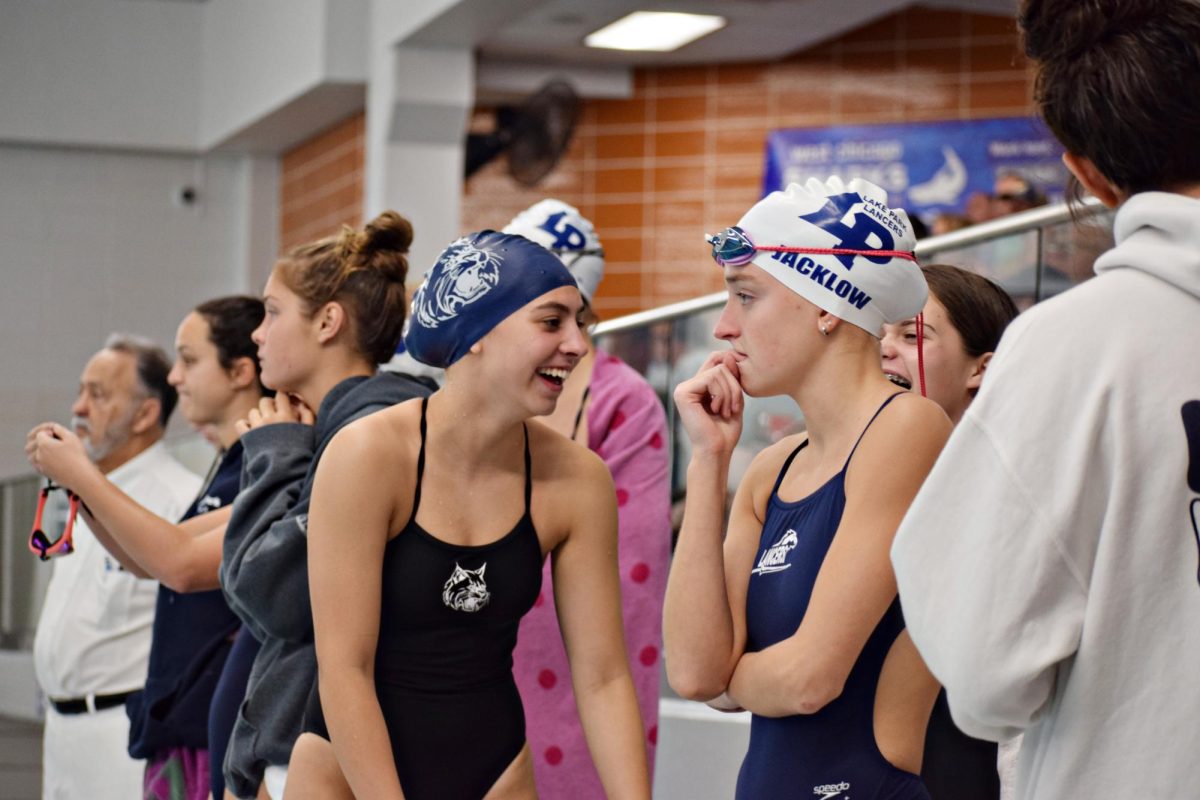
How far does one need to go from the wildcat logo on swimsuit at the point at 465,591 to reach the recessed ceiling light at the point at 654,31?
7.31m

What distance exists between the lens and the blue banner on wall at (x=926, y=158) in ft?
32.2

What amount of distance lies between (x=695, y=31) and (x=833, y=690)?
27.2 feet

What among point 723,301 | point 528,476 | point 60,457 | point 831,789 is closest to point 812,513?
point 831,789

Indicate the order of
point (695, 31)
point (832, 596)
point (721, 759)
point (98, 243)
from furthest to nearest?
point (98, 243) < point (695, 31) < point (721, 759) < point (832, 596)

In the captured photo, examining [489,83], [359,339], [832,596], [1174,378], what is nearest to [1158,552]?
[1174,378]

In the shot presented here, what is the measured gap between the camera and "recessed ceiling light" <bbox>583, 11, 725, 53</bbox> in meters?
9.29

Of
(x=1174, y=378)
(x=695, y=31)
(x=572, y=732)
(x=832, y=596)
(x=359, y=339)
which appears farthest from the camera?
(x=695, y=31)

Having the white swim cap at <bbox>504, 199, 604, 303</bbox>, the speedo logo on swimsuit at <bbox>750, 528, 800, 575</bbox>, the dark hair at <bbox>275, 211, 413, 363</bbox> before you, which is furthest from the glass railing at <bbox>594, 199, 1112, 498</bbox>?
the speedo logo on swimsuit at <bbox>750, 528, 800, 575</bbox>

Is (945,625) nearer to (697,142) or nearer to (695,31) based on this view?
(695,31)

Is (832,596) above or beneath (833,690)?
above

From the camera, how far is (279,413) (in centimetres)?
278

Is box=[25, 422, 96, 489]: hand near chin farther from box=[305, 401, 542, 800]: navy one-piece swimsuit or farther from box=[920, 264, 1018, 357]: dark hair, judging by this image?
box=[920, 264, 1018, 357]: dark hair

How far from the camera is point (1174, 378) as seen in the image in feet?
4.54

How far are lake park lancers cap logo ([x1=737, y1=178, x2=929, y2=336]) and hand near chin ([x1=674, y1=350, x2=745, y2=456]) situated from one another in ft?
0.48
